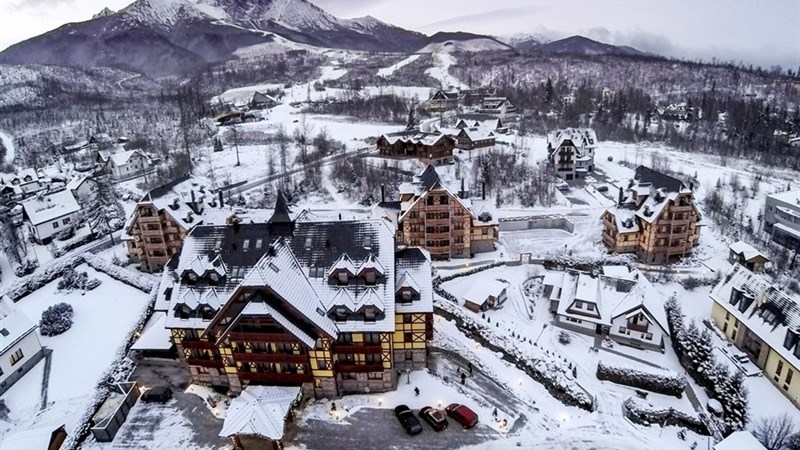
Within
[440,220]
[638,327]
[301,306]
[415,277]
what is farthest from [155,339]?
[638,327]

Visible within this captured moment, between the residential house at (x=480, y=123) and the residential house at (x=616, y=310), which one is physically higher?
the residential house at (x=480, y=123)

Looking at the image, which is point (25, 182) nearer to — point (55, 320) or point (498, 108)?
point (55, 320)

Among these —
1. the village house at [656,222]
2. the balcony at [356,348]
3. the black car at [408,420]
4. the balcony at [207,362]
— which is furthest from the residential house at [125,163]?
the village house at [656,222]

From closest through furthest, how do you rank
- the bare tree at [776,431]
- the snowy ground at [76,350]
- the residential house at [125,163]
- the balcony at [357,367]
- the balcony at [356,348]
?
the bare tree at [776,431] < the balcony at [356,348] < the balcony at [357,367] < the snowy ground at [76,350] < the residential house at [125,163]

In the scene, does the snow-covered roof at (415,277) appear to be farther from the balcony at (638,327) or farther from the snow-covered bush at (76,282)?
the snow-covered bush at (76,282)

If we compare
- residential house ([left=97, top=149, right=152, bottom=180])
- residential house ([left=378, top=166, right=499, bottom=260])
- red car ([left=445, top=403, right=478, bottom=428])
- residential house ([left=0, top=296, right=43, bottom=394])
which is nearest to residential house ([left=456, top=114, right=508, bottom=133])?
residential house ([left=378, top=166, right=499, bottom=260])

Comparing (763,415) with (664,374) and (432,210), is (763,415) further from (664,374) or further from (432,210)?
(432,210)

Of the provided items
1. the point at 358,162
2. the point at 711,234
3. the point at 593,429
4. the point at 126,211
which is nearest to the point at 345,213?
the point at 358,162
